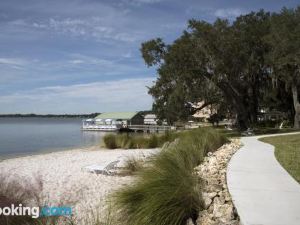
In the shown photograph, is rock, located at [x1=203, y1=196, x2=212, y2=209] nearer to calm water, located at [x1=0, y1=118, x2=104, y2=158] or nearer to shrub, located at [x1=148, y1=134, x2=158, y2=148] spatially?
shrub, located at [x1=148, y1=134, x2=158, y2=148]

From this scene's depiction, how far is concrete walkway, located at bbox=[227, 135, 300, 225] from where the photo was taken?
5.12 meters

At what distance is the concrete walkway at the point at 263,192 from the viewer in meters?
5.12

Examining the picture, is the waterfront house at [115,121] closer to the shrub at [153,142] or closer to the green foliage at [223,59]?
the green foliage at [223,59]

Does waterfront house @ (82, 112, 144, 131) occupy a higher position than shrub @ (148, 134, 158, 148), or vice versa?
waterfront house @ (82, 112, 144, 131)

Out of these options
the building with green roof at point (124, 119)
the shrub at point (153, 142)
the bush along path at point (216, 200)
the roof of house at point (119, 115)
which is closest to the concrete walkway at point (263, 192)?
the bush along path at point (216, 200)

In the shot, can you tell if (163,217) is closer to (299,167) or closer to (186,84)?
(299,167)

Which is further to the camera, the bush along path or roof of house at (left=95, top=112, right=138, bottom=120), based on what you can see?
roof of house at (left=95, top=112, right=138, bottom=120)

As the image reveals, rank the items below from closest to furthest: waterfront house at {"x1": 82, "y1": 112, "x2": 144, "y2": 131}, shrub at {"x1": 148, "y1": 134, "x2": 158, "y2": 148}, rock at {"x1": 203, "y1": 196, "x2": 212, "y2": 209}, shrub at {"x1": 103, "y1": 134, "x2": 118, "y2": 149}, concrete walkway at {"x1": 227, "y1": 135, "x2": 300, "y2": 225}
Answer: concrete walkway at {"x1": 227, "y1": 135, "x2": 300, "y2": 225} → rock at {"x1": 203, "y1": 196, "x2": 212, "y2": 209} → shrub at {"x1": 148, "y1": 134, "x2": 158, "y2": 148} → shrub at {"x1": 103, "y1": 134, "x2": 118, "y2": 149} → waterfront house at {"x1": 82, "y1": 112, "x2": 144, "y2": 131}

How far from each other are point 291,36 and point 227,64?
15.1ft

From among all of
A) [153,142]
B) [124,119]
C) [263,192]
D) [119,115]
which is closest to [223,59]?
[153,142]

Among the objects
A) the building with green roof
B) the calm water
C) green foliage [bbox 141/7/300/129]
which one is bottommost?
the calm water

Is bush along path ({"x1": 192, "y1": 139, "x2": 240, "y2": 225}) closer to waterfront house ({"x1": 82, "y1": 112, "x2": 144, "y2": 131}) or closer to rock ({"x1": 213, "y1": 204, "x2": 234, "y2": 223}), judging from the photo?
rock ({"x1": 213, "y1": 204, "x2": 234, "y2": 223})

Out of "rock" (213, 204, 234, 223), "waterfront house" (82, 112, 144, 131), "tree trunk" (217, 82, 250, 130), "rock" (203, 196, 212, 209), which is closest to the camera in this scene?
"rock" (213, 204, 234, 223)

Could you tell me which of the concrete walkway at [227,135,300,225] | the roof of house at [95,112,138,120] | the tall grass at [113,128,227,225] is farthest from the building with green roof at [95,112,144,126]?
the tall grass at [113,128,227,225]
